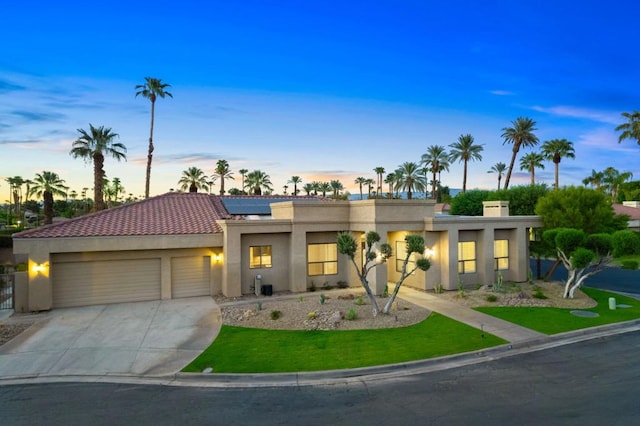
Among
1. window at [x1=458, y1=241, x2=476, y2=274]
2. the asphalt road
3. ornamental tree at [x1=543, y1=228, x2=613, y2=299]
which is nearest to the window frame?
window at [x1=458, y1=241, x2=476, y2=274]

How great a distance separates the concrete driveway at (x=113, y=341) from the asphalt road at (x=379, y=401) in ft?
4.07

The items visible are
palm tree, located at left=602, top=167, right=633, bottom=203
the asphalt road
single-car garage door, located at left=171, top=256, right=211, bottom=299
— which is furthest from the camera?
palm tree, located at left=602, top=167, right=633, bottom=203

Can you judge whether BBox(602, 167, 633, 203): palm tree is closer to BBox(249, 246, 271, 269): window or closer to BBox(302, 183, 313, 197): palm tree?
BBox(302, 183, 313, 197): palm tree

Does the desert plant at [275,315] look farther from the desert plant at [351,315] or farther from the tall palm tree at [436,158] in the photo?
the tall palm tree at [436,158]

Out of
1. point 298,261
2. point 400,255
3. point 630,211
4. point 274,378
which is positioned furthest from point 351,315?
point 630,211

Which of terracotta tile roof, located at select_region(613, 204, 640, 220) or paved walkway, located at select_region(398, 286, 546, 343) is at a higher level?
terracotta tile roof, located at select_region(613, 204, 640, 220)

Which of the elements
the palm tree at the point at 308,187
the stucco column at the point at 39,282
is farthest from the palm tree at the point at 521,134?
the palm tree at the point at 308,187

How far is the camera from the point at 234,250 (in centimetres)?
2080

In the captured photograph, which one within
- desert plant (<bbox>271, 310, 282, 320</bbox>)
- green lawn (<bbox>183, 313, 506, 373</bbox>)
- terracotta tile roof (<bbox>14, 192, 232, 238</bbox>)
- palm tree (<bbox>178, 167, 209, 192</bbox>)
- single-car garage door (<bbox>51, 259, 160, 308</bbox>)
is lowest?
green lawn (<bbox>183, 313, 506, 373</bbox>)

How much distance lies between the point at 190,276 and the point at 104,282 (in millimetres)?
4068

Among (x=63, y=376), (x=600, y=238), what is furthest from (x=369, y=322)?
(x=600, y=238)

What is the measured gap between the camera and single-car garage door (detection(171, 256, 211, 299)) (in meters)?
20.9

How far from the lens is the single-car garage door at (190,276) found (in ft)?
68.7

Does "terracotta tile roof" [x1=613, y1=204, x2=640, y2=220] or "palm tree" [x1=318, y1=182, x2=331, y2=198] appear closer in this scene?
"terracotta tile roof" [x1=613, y1=204, x2=640, y2=220]
